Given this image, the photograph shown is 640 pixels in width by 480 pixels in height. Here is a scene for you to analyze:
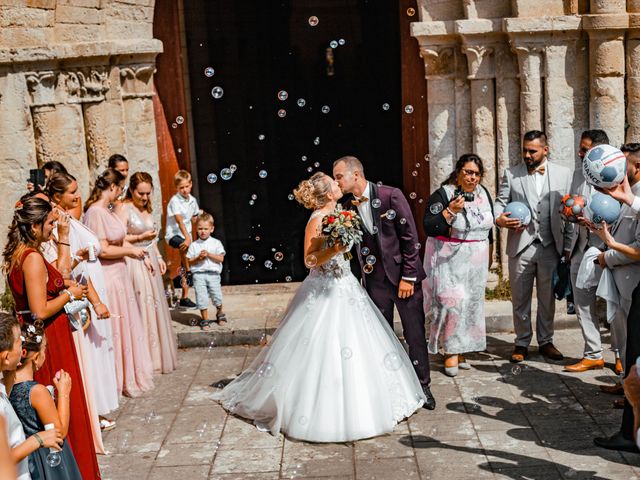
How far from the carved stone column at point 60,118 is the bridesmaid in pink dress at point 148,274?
5.76ft

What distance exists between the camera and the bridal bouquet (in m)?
6.89

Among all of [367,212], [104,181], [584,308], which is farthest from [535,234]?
[104,181]

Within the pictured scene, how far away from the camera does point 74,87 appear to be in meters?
9.88

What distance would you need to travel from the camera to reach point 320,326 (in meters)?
6.98

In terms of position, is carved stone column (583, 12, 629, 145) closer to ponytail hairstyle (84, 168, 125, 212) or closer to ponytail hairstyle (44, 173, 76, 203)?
ponytail hairstyle (84, 168, 125, 212)

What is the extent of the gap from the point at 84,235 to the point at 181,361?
87.3 inches

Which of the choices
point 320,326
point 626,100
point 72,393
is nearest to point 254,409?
point 320,326

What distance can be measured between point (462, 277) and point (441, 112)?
268 centimetres

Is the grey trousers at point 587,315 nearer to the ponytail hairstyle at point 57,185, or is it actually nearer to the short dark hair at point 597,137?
the short dark hair at point 597,137

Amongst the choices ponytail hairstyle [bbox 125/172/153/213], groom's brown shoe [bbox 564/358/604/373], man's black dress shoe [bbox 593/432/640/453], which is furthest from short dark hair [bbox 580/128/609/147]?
ponytail hairstyle [bbox 125/172/153/213]

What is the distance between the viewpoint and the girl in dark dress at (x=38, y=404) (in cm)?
467

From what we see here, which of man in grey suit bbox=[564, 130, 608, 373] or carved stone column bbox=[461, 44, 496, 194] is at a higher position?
carved stone column bbox=[461, 44, 496, 194]

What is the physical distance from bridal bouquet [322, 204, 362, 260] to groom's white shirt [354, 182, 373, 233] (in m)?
0.34

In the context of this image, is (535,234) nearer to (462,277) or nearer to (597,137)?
(462,277)
